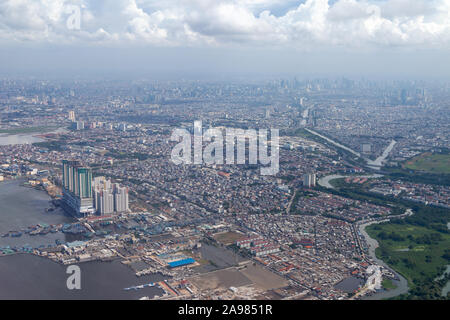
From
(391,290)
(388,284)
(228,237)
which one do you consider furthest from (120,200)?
(391,290)

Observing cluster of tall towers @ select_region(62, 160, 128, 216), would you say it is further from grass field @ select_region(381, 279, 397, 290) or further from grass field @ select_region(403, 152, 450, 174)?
grass field @ select_region(403, 152, 450, 174)

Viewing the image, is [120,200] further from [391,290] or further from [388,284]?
[391,290]

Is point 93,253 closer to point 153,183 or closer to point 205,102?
point 153,183

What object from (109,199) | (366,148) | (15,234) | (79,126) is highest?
(79,126)

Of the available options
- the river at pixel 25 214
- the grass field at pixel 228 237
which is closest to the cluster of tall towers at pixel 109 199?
the river at pixel 25 214

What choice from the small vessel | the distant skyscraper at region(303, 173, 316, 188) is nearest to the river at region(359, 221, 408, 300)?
the distant skyscraper at region(303, 173, 316, 188)
